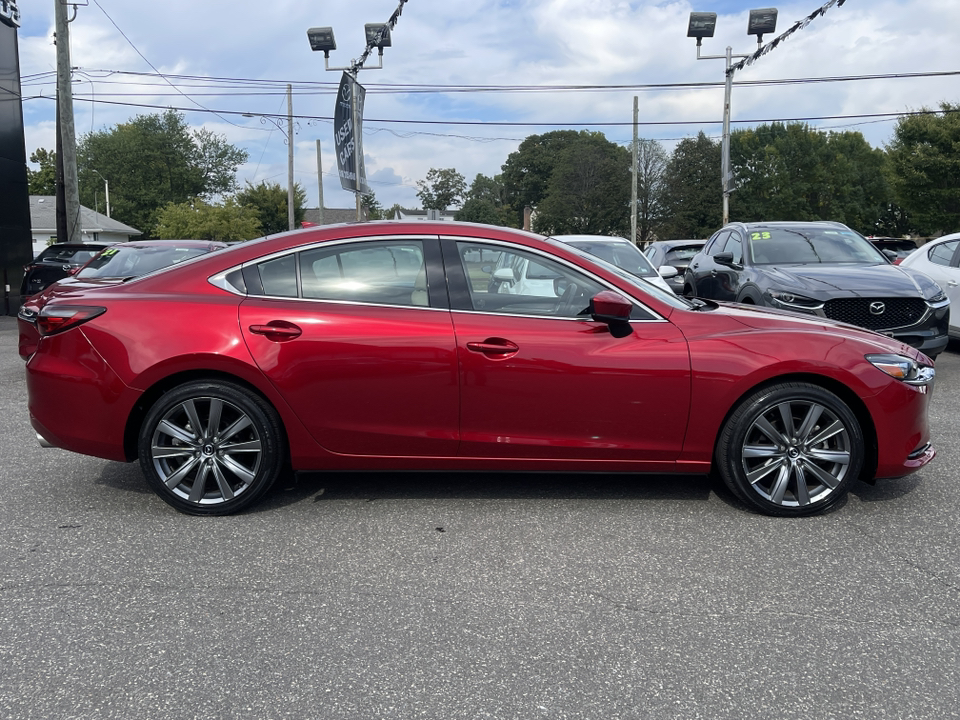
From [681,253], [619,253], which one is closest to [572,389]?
[619,253]

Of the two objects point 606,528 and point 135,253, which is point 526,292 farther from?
point 135,253

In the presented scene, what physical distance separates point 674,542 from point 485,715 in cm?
173

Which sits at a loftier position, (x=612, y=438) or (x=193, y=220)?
(x=193, y=220)

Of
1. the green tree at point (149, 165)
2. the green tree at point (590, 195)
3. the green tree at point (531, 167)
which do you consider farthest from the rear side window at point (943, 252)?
the green tree at point (531, 167)

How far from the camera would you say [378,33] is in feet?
78.7

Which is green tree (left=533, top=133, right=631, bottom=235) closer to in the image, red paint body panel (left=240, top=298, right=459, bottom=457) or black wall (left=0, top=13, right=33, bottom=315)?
black wall (left=0, top=13, right=33, bottom=315)

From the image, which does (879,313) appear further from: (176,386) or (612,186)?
(612,186)

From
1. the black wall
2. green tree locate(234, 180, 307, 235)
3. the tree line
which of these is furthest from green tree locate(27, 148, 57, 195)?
the black wall

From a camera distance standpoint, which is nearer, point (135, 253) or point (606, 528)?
point (606, 528)

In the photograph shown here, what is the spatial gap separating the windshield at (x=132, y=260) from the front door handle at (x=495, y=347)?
540 centimetres

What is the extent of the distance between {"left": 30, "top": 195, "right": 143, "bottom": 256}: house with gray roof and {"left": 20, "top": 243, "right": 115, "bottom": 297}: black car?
175ft

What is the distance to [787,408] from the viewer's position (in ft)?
14.1

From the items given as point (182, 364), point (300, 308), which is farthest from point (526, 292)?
point (182, 364)

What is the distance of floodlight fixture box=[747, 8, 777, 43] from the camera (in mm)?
27078
